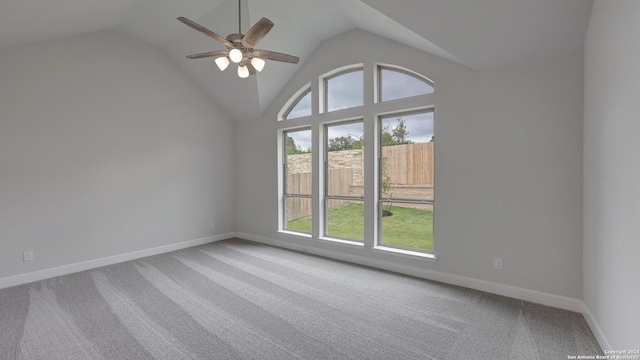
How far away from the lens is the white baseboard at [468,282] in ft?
9.16

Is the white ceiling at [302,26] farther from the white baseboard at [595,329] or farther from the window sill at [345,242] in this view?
the window sill at [345,242]

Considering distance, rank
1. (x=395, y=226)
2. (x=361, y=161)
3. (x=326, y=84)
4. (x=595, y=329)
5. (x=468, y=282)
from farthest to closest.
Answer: (x=326, y=84), (x=361, y=161), (x=395, y=226), (x=468, y=282), (x=595, y=329)

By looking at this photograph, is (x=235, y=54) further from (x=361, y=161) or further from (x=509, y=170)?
(x=509, y=170)

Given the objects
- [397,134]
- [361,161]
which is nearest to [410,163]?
[397,134]

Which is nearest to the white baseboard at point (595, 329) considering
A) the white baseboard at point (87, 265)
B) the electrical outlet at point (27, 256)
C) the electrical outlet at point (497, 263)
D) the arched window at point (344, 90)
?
the electrical outlet at point (497, 263)

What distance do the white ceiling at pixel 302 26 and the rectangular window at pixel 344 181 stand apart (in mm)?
1390

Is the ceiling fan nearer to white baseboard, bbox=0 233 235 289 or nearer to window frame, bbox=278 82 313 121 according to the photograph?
window frame, bbox=278 82 313 121

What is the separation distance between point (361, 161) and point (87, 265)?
14.1 feet

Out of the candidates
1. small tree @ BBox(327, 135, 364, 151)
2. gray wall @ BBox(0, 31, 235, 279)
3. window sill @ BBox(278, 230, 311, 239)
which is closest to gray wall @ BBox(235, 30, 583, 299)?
small tree @ BBox(327, 135, 364, 151)

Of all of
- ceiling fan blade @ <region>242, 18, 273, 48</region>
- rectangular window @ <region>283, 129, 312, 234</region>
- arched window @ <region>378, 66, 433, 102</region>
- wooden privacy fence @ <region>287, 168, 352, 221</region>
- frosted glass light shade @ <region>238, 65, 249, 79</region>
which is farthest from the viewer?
rectangular window @ <region>283, 129, 312, 234</region>

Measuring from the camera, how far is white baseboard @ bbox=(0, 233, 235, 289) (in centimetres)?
356

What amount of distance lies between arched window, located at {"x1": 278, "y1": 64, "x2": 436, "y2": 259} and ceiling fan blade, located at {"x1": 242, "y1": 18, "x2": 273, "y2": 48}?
190 cm

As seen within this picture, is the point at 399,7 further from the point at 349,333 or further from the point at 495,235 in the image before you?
the point at 349,333

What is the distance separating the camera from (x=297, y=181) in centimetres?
526
